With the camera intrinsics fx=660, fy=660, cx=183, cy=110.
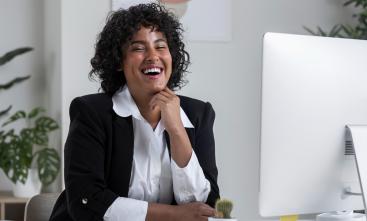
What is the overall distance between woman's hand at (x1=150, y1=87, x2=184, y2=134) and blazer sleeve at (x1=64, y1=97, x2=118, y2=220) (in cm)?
17

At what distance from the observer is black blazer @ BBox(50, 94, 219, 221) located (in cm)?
174

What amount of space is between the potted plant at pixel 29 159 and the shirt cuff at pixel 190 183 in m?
2.05

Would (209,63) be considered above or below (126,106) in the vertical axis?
above

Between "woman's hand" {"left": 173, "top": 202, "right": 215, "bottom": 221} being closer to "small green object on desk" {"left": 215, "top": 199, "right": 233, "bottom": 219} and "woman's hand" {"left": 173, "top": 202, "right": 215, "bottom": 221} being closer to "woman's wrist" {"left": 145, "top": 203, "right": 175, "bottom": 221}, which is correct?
"woman's wrist" {"left": 145, "top": 203, "right": 175, "bottom": 221}

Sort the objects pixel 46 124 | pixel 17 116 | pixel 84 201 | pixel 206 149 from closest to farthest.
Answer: pixel 84 201 → pixel 206 149 → pixel 46 124 → pixel 17 116

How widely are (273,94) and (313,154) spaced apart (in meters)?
0.19

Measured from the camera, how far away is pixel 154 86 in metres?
1.82

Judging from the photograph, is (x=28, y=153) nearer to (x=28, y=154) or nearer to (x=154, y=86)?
(x=28, y=154)

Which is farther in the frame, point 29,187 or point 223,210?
point 29,187

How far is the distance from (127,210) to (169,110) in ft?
0.97

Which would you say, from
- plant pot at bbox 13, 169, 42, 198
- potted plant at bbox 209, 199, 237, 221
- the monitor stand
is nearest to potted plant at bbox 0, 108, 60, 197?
plant pot at bbox 13, 169, 42, 198

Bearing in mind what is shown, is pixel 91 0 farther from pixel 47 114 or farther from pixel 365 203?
pixel 365 203

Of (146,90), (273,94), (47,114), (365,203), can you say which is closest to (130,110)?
(146,90)

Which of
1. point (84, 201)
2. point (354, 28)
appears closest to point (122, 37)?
point (84, 201)
